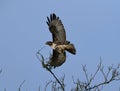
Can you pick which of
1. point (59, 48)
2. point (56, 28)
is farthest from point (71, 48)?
point (56, 28)

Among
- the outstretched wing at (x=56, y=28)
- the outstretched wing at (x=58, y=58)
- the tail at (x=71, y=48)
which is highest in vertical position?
the outstretched wing at (x=56, y=28)

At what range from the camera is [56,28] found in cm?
1430

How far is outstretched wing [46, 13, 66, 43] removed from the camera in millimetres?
13466

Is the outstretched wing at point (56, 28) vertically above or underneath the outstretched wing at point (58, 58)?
above

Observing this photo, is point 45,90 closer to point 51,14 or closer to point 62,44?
point 62,44

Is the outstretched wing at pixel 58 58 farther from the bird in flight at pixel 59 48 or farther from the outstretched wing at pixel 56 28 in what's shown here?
the outstretched wing at pixel 56 28

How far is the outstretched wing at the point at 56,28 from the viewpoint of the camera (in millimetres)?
13466

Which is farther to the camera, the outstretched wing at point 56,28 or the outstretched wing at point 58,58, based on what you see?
the outstretched wing at point 56,28

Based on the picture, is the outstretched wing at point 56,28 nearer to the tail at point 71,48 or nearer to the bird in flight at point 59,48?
the bird in flight at point 59,48

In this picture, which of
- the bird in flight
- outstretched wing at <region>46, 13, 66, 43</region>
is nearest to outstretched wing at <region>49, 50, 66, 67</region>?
the bird in flight

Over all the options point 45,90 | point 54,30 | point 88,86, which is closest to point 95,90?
point 88,86

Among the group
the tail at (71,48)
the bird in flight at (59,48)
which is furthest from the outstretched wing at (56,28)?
the tail at (71,48)

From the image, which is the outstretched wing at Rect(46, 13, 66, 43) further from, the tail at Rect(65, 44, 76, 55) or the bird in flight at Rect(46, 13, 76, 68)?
the tail at Rect(65, 44, 76, 55)

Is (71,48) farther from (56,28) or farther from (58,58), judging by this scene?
(56,28)
